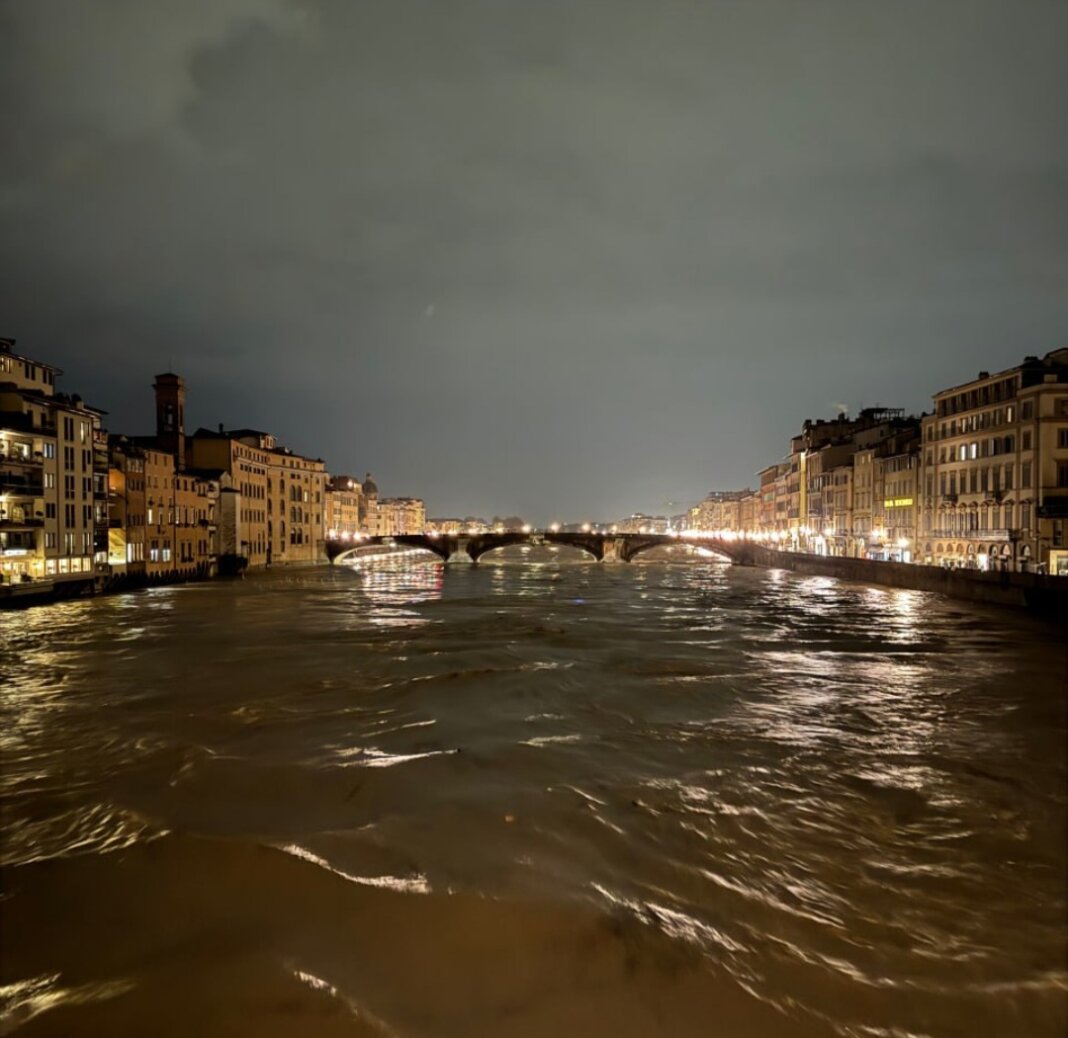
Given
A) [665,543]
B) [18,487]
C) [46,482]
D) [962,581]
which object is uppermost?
[46,482]

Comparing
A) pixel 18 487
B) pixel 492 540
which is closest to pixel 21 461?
pixel 18 487

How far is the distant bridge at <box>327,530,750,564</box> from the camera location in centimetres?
8919

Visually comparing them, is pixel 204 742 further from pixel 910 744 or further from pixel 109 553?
pixel 109 553

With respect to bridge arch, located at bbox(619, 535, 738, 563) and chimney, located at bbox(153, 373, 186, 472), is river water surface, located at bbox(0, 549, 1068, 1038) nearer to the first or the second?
chimney, located at bbox(153, 373, 186, 472)

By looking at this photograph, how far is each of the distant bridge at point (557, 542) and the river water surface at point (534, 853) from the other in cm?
6622

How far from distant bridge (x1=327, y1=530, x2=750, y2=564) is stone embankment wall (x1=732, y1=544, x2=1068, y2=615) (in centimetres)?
2100

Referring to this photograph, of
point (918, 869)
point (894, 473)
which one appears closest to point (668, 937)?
point (918, 869)

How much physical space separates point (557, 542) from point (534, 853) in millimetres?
80295

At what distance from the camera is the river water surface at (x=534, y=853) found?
265 inches

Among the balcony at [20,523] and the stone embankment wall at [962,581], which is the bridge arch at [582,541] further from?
the balcony at [20,523]

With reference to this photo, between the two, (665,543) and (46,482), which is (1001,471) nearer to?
(665,543)

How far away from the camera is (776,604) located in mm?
44219

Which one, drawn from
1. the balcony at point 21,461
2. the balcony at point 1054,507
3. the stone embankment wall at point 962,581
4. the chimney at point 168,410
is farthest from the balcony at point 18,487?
the balcony at point 1054,507

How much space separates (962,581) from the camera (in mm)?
44719
